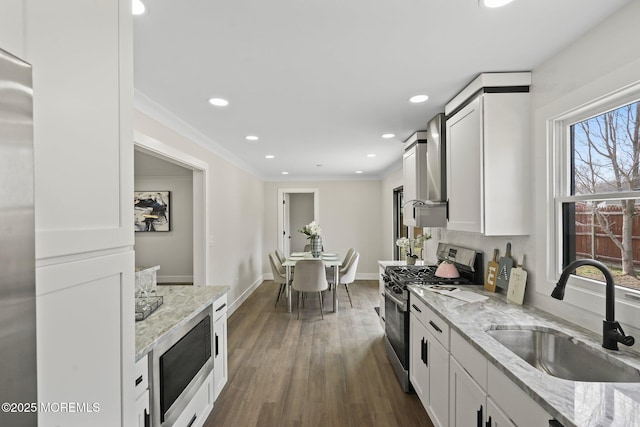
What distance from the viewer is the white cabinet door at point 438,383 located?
1.72 metres

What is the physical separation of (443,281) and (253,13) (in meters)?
2.33

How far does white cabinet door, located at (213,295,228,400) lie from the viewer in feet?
7.13

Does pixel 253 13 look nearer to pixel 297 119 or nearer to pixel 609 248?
pixel 297 119

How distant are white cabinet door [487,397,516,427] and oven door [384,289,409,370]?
3.76 ft

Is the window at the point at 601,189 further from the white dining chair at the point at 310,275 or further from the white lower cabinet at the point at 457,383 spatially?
the white dining chair at the point at 310,275

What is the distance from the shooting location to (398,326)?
2.63 m

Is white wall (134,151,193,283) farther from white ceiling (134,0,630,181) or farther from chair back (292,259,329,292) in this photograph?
white ceiling (134,0,630,181)

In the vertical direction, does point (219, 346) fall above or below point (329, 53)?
below

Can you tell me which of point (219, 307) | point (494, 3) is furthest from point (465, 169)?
point (219, 307)

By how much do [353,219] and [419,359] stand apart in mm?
4728

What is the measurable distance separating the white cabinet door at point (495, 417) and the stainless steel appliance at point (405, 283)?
1146mm

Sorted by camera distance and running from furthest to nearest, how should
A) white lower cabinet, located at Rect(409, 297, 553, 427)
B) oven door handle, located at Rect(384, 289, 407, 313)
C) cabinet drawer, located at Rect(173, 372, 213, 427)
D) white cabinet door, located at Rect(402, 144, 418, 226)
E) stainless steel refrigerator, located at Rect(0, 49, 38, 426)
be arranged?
1. white cabinet door, located at Rect(402, 144, 418, 226)
2. oven door handle, located at Rect(384, 289, 407, 313)
3. cabinet drawer, located at Rect(173, 372, 213, 427)
4. white lower cabinet, located at Rect(409, 297, 553, 427)
5. stainless steel refrigerator, located at Rect(0, 49, 38, 426)

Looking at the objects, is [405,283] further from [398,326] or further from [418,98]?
[418,98]

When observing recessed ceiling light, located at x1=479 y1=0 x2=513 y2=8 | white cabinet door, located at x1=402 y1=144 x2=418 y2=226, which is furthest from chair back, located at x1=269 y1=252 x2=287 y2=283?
recessed ceiling light, located at x1=479 y1=0 x2=513 y2=8
